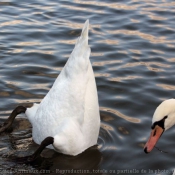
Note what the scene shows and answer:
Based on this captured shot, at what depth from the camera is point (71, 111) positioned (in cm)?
604

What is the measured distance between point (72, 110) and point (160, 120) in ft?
3.52

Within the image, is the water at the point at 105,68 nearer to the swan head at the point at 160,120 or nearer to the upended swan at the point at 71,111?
the upended swan at the point at 71,111

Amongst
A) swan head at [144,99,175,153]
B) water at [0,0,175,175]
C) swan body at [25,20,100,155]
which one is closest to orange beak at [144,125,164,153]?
swan head at [144,99,175,153]

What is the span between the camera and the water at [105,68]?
637 centimetres

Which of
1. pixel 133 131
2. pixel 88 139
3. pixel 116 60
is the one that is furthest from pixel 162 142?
pixel 116 60

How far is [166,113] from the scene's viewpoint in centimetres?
559

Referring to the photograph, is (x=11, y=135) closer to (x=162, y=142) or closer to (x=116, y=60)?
(x=162, y=142)

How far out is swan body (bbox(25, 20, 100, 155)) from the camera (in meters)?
5.96

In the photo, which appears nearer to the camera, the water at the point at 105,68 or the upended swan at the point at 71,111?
the upended swan at the point at 71,111

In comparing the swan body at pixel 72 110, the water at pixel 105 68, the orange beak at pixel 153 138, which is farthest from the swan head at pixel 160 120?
the swan body at pixel 72 110

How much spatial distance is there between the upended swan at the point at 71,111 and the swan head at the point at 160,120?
0.82 metres

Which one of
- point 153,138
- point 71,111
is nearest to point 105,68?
point 71,111

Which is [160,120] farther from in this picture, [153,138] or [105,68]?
[105,68]

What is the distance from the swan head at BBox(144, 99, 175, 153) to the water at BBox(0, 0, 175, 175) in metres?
0.55
